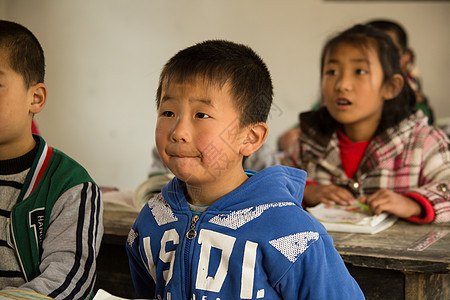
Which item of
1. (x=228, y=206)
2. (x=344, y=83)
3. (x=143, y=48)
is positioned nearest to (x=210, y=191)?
(x=228, y=206)

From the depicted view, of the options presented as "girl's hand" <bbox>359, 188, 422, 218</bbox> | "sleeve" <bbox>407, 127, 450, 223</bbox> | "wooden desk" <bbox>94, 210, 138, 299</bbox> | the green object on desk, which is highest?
"sleeve" <bbox>407, 127, 450, 223</bbox>

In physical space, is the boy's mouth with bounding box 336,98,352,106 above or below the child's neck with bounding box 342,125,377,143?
above

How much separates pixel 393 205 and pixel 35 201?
0.77 meters

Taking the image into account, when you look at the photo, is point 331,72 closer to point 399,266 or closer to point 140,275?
point 399,266

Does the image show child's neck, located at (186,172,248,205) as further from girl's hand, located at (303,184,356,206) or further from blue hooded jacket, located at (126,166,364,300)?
girl's hand, located at (303,184,356,206)

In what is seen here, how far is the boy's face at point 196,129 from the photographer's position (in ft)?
2.56

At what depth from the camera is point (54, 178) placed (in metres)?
0.94

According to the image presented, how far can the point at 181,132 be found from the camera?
771mm

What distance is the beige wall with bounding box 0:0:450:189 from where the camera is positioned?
72.9 inches

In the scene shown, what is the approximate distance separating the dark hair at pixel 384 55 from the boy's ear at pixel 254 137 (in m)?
0.79

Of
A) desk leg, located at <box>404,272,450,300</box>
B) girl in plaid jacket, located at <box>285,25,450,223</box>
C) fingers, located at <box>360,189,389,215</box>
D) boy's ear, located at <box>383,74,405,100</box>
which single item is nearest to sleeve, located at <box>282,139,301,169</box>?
girl in plaid jacket, located at <box>285,25,450,223</box>

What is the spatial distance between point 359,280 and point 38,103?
2.24 ft

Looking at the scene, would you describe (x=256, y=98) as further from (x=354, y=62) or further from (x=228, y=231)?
(x=354, y=62)

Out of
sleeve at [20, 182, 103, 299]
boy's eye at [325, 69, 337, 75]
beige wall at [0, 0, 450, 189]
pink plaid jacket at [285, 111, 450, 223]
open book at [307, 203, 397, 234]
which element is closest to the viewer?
sleeve at [20, 182, 103, 299]
